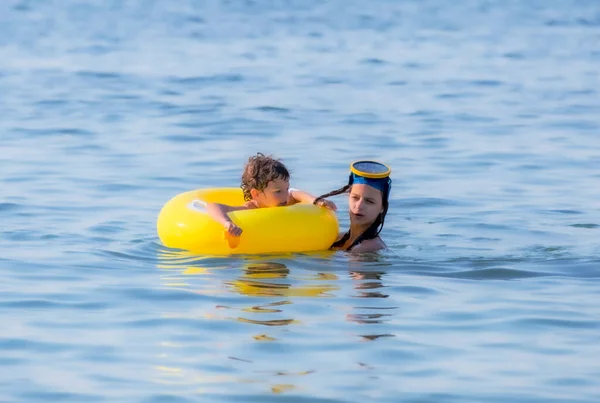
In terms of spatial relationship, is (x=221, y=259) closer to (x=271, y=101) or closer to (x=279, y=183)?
(x=279, y=183)

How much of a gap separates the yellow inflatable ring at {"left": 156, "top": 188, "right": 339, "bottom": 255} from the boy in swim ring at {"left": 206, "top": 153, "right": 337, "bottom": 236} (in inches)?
2.7

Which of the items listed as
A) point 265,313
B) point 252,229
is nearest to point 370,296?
point 265,313

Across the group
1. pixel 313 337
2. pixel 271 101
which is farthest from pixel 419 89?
pixel 313 337

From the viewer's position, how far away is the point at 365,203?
25.9 ft

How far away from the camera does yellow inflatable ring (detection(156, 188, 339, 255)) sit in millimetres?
7566

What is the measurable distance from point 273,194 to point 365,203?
0.60 metres

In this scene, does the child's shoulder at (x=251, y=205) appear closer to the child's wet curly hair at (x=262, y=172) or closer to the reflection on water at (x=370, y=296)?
the child's wet curly hair at (x=262, y=172)

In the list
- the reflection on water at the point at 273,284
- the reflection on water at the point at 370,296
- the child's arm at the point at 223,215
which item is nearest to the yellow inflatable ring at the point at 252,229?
the child's arm at the point at 223,215

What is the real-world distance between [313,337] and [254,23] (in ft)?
70.1

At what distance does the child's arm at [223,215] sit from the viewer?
7449 millimetres

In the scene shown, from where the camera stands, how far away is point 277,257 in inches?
306

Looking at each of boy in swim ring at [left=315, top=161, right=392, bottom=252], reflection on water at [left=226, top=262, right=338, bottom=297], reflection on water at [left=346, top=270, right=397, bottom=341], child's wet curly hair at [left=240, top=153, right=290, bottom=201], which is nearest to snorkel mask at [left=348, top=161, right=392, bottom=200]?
boy in swim ring at [left=315, top=161, right=392, bottom=252]

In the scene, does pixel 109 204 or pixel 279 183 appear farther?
pixel 109 204

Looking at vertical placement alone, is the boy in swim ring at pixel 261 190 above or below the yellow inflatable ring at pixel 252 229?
above
